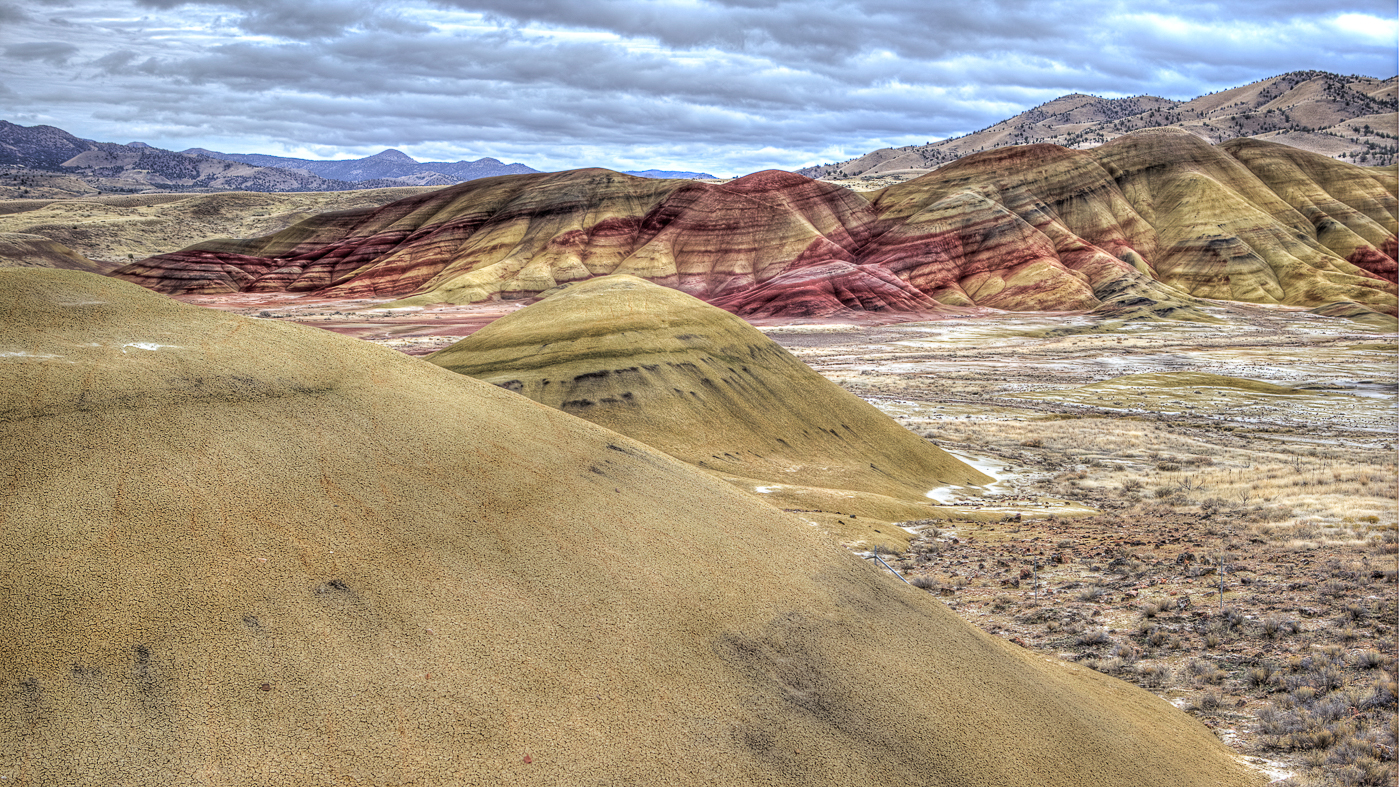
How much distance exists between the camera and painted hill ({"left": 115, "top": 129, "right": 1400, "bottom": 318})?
3964 inches

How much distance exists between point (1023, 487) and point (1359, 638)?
14.6 m

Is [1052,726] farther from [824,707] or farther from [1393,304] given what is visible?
[1393,304]

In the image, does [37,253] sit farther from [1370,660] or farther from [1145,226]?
[1145,226]

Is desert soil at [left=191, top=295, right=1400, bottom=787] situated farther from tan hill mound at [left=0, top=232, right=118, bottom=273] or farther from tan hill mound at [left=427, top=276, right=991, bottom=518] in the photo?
tan hill mound at [left=0, top=232, right=118, bottom=273]

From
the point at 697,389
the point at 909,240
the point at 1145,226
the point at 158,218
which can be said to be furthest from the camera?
the point at 158,218

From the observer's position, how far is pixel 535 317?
1073 inches

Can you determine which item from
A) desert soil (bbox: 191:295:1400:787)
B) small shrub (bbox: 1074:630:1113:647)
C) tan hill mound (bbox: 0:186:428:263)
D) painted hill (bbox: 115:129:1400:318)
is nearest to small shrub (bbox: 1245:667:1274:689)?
desert soil (bbox: 191:295:1400:787)

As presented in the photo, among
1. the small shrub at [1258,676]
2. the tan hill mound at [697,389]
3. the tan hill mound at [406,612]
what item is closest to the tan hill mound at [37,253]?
the tan hill mound at [697,389]

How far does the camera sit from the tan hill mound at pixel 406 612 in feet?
17.7

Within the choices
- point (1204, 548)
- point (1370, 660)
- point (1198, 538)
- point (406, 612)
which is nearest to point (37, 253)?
point (406, 612)

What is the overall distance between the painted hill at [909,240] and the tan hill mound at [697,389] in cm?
7001

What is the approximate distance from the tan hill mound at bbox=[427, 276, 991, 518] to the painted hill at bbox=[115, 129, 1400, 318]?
70.0m

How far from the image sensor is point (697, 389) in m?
24.2

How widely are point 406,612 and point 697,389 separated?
1798 cm
